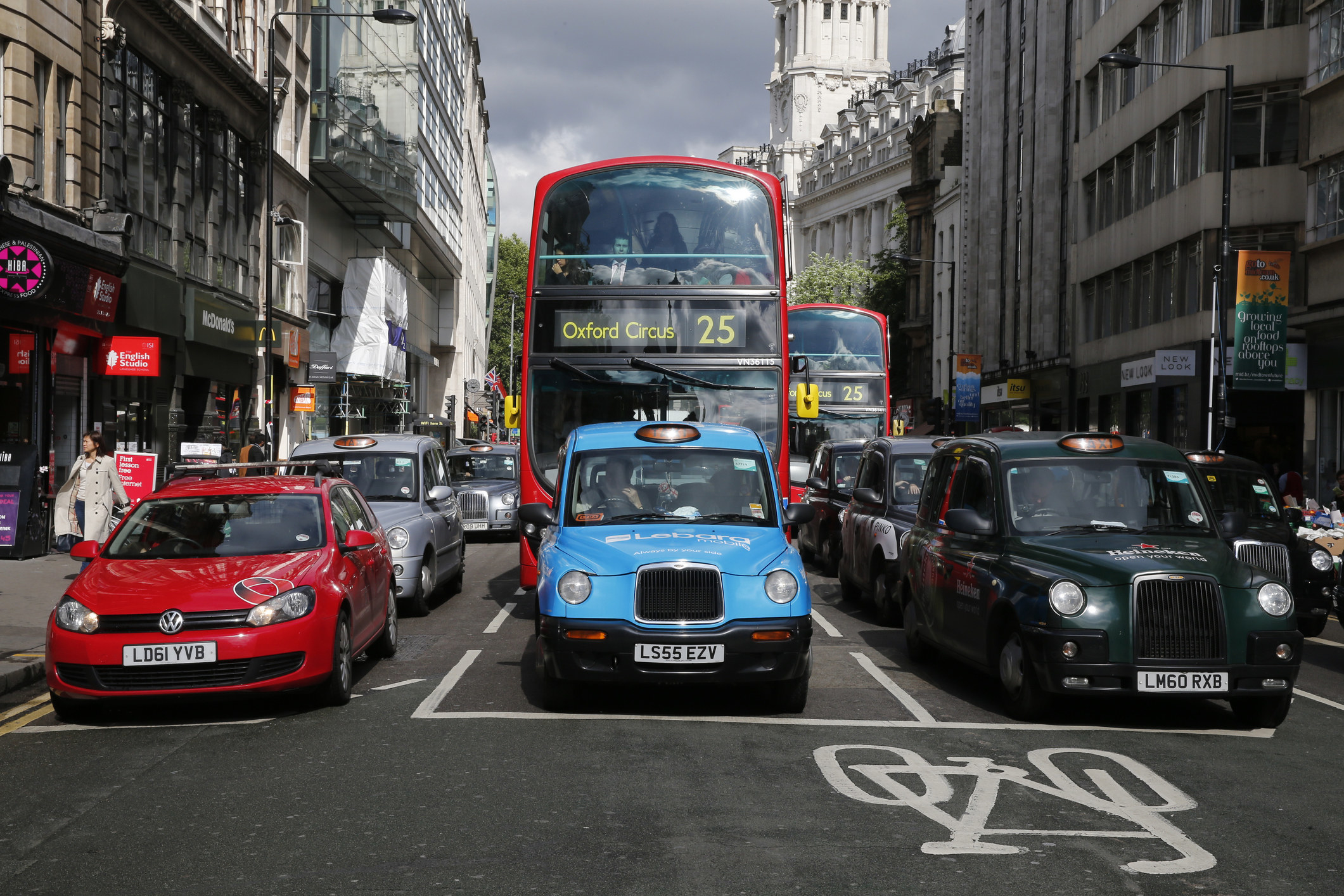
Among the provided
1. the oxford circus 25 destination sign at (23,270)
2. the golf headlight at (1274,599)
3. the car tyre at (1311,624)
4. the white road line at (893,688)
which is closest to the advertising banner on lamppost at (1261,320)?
the car tyre at (1311,624)

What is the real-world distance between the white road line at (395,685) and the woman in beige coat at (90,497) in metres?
6.79

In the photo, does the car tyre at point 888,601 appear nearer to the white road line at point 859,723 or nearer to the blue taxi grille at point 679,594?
the white road line at point 859,723

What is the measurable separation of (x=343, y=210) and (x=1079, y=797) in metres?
39.1

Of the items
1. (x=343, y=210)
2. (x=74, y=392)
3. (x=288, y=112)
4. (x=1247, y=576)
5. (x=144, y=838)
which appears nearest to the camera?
(x=144, y=838)

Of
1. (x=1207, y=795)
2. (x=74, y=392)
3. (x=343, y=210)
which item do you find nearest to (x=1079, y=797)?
(x=1207, y=795)

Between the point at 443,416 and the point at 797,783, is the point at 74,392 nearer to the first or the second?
the point at 797,783

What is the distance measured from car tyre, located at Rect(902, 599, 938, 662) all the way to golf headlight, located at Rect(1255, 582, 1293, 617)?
3.02 m

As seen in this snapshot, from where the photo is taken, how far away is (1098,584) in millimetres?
8102

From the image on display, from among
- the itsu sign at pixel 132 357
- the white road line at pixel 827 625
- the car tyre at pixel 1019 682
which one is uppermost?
the itsu sign at pixel 132 357

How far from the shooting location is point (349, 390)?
45.3 m

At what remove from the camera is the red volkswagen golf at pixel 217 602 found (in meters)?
8.03

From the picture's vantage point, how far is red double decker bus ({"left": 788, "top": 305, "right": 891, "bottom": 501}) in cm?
2670

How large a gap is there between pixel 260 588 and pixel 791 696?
10.9ft

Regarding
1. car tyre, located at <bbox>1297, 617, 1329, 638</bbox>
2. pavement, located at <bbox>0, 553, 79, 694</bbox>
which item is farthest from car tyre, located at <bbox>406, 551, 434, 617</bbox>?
car tyre, located at <bbox>1297, 617, 1329, 638</bbox>
